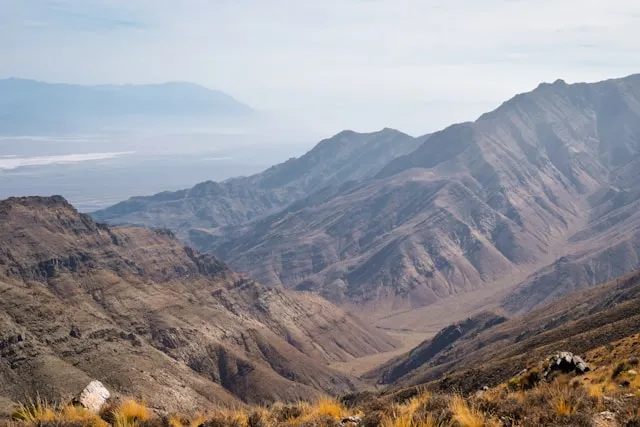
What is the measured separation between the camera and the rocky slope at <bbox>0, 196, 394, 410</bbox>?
68812mm

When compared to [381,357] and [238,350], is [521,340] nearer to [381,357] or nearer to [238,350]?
[238,350]

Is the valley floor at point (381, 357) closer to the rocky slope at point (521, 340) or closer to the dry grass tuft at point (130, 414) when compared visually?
the rocky slope at point (521, 340)

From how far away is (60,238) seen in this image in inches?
4513

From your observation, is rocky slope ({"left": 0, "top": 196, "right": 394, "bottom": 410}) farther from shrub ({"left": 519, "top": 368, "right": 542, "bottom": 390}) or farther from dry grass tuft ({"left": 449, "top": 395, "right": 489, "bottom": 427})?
dry grass tuft ({"left": 449, "top": 395, "right": 489, "bottom": 427})

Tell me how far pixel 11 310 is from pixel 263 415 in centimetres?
7210

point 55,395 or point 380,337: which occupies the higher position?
point 55,395

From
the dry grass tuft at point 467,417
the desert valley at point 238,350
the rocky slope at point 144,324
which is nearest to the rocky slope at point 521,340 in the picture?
the desert valley at point 238,350

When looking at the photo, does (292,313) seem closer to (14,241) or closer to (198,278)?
(198,278)

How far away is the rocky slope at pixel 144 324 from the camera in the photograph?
226ft

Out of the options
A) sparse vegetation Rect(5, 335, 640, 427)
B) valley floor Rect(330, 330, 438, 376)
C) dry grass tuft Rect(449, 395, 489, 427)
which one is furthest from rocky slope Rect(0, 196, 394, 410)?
dry grass tuft Rect(449, 395, 489, 427)

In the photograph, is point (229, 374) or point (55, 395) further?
point (229, 374)

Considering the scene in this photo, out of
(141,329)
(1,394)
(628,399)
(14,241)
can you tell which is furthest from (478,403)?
(14,241)

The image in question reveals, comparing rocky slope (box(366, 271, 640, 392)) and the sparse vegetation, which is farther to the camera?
rocky slope (box(366, 271, 640, 392))

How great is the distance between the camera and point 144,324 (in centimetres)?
9319
